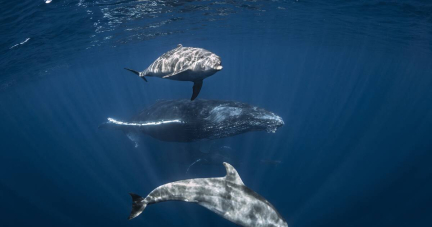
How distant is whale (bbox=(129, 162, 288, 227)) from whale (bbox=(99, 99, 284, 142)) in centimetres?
725

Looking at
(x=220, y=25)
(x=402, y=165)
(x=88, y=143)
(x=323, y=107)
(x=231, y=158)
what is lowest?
(x=88, y=143)

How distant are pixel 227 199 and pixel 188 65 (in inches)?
142

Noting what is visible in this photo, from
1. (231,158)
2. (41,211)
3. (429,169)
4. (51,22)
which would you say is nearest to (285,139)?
(231,158)

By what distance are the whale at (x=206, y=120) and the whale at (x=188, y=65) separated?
526 centimetres

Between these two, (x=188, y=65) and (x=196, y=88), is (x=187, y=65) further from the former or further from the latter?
(x=196, y=88)

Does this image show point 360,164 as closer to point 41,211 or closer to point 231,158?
Answer: point 231,158

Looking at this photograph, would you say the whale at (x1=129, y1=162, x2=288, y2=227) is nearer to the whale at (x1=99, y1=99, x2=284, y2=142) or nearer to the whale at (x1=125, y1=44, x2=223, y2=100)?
the whale at (x1=125, y1=44, x2=223, y2=100)

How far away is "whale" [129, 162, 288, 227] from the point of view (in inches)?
160

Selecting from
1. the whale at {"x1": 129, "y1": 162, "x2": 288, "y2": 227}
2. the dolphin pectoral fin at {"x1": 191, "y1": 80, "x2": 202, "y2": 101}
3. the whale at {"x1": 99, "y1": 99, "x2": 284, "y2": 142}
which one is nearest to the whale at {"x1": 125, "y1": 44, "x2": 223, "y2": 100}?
the dolphin pectoral fin at {"x1": 191, "y1": 80, "x2": 202, "y2": 101}

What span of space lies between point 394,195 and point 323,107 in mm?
24705

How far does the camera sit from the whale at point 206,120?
11.6 metres

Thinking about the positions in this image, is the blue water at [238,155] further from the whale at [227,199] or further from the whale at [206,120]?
the whale at [227,199]

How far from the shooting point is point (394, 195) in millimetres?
18578

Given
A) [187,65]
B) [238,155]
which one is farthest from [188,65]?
[238,155]
